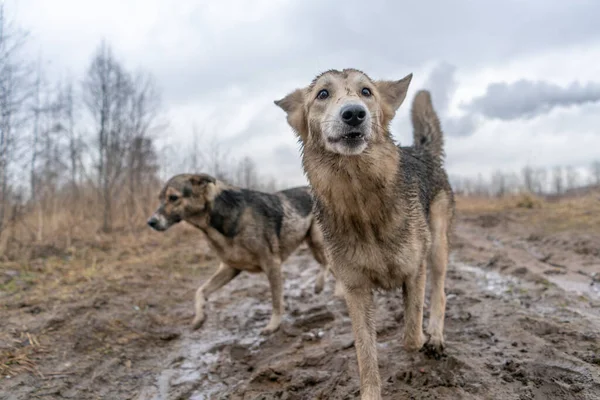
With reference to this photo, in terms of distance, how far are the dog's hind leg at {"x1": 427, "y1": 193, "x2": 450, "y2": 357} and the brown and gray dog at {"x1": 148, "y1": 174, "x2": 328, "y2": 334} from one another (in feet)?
7.66

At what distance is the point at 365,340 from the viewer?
3.27m

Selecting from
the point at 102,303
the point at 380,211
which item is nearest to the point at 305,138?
the point at 380,211

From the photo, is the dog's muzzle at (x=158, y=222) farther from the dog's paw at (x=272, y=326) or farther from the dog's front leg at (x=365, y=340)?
the dog's front leg at (x=365, y=340)

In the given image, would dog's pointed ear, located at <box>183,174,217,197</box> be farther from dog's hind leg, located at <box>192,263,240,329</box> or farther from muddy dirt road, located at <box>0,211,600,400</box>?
muddy dirt road, located at <box>0,211,600,400</box>

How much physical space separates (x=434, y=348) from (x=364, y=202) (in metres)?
1.63

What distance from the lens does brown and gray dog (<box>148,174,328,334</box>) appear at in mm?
6230

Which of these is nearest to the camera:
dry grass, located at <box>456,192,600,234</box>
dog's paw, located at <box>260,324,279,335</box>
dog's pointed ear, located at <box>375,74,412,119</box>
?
dog's pointed ear, located at <box>375,74,412,119</box>

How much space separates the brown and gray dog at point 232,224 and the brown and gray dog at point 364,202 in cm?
277

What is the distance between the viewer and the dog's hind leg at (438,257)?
4.31 metres

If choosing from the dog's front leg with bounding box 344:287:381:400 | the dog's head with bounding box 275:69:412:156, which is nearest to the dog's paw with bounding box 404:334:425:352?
the dog's front leg with bounding box 344:287:381:400

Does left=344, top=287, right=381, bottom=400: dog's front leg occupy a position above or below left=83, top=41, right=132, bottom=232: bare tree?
below

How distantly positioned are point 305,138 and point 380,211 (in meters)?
0.97

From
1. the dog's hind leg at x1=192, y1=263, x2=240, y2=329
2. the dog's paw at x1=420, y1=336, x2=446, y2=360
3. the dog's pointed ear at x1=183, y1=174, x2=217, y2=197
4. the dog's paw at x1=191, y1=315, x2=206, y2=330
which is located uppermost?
the dog's pointed ear at x1=183, y1=174, x2=217, y2=197

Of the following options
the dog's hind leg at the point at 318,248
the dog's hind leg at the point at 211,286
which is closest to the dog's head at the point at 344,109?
the dog's hind leg at the point at 211,286
